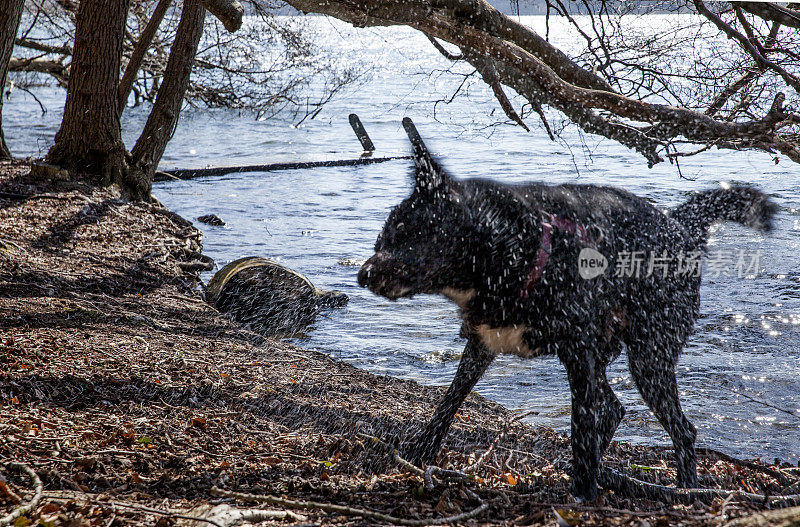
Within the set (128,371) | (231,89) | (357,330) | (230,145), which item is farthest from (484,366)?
(230,145)

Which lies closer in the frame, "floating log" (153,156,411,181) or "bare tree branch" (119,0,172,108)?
"bare tree branch" (119,0,172,108)

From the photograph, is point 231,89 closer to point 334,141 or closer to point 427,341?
point 427,341

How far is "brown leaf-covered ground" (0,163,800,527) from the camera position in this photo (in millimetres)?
2959

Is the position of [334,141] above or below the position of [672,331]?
above

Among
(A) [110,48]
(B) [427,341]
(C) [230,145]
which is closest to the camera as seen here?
(B) [427,341]

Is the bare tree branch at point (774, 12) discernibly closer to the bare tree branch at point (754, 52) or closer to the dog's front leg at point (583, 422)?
the bare tree branch at point (754, 52)

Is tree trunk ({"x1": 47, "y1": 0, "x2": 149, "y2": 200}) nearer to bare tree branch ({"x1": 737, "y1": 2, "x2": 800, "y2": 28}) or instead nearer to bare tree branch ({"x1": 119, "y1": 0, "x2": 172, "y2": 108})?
bare tree branch ({"x1": 119, "y1": 0, "x2": 172, "y2": 108})

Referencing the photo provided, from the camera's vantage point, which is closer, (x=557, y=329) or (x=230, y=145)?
(x=557, y=329)

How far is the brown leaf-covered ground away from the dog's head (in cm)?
102

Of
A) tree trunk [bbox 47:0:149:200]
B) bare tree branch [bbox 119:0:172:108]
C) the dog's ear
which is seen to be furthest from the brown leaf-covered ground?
bare tree branch [bbox 119:0:172:108]

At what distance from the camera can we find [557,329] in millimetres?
3414

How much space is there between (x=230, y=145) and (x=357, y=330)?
18.2 m

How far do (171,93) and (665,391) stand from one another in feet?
30.9

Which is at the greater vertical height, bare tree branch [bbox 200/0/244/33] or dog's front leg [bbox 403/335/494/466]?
bare tree branch [bbox 200/0/244/33]
